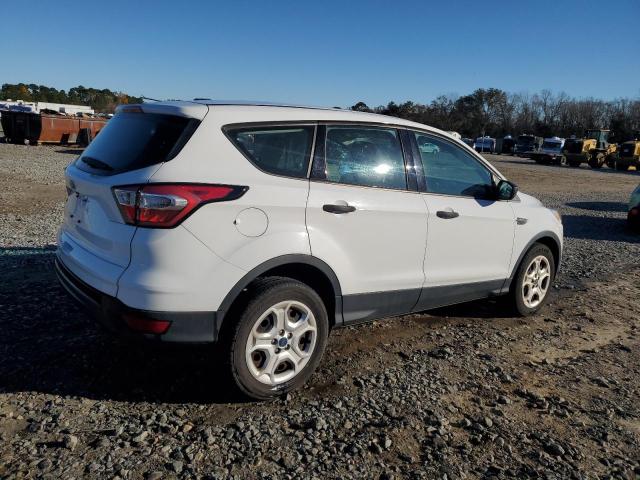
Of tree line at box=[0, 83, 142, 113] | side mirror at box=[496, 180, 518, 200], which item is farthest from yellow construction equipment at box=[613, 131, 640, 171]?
tree line at box=[0, 83, 142, 113]

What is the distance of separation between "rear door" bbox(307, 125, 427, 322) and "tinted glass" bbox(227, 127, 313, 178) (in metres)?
0.10

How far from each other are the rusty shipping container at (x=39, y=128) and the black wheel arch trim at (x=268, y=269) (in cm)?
2803

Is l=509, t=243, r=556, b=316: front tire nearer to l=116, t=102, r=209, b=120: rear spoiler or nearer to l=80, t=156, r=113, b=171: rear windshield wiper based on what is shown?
l=116, t=102, r=209, b=120: rear spoiler

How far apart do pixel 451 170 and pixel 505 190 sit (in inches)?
24.4

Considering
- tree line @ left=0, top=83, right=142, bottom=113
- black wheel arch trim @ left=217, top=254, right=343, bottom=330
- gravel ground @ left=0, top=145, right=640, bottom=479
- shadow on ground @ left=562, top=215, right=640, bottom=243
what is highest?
tree line @ left=0, top=83, right=142, bottom=113

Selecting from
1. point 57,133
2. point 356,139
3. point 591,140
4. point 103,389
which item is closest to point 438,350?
point 356,139

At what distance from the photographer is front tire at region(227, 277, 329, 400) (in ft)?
10.7

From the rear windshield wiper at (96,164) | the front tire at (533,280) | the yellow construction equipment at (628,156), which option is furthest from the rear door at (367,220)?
the yellow construction equipment at (628,156)

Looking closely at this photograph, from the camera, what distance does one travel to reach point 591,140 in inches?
1886

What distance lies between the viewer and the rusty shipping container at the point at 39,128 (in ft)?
94.1

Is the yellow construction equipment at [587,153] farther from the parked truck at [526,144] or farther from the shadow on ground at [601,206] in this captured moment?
the shadow on ground at [601,206]

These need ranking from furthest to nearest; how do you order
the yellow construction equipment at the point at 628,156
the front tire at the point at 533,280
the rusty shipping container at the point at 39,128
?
the yellow construction equipment at the point at 628,156
the rusty shipping container at the point at 39,128
the front tire at the point at 533,280

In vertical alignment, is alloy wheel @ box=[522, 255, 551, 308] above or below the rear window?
below

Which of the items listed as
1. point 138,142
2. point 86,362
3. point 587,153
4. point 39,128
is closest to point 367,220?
point 138,142
